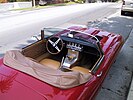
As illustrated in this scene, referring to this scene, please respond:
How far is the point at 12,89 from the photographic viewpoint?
2.39 m

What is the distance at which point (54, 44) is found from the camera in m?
4.16

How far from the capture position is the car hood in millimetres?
2303

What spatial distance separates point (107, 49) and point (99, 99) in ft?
3.36

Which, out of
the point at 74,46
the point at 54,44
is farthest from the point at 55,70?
the point at 54,44

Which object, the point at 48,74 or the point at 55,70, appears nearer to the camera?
the point at 48,74

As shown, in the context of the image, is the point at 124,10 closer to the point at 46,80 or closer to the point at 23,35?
the point at 23,35

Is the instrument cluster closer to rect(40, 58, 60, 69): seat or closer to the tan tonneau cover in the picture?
rect(40, 58, 60, 69): seat

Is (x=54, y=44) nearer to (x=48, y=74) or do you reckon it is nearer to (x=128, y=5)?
(x=48, y=74)

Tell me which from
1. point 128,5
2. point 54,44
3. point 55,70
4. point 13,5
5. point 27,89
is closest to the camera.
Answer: point 27,89

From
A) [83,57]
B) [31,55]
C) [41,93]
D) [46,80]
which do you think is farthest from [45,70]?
[83,57]

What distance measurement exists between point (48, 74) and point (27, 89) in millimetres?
384

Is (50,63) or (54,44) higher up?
(54,44)

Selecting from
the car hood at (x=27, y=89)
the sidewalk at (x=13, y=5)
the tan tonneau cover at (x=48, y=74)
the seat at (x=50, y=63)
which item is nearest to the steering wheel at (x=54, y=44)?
the seat at (x=50, y=63)

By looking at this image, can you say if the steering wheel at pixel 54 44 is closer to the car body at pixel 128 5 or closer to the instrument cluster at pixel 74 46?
the instrument cluster at pixel 74 46
